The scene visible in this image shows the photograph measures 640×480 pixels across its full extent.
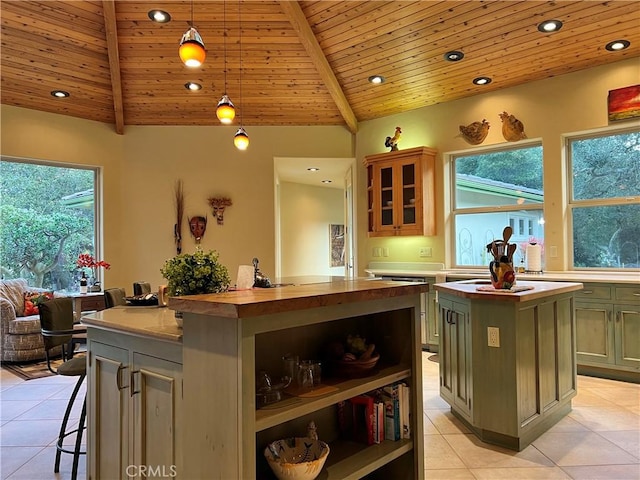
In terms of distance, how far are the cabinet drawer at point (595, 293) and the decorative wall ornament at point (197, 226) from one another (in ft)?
15.2

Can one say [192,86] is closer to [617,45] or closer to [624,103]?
[617,45]

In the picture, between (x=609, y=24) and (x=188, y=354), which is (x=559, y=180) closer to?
(x=609, y=24)

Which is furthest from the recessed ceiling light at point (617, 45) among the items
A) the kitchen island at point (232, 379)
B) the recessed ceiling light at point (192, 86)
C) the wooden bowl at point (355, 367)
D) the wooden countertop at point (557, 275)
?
the recessed ceiling light at point (192, 86)

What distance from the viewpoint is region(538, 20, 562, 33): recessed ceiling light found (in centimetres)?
395

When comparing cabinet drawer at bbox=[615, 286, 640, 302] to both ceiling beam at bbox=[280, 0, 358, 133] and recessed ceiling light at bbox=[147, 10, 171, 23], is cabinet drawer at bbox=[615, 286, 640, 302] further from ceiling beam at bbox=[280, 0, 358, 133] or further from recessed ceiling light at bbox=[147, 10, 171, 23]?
recessed ceiling light at bbox=[147, 10, 171, 23]

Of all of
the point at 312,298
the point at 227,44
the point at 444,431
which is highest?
the point at 227,44

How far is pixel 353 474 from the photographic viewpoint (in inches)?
65.1

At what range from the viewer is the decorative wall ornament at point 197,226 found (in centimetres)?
610

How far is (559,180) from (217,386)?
454cm

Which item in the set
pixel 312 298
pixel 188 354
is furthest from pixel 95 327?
pixel 312 298

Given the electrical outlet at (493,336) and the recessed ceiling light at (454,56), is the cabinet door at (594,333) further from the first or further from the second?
the recessed ceiling light at (454,56)

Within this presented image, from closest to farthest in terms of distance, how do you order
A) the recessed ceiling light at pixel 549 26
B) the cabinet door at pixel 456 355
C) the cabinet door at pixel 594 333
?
the cabinet door at pixel 456 355
the cabinet door at pixel 594 333
the recessed ceiling light at pixel 549 26

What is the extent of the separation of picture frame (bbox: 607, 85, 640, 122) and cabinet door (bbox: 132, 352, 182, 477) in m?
4.73

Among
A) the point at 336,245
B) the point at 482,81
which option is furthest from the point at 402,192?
the point at 336,245
